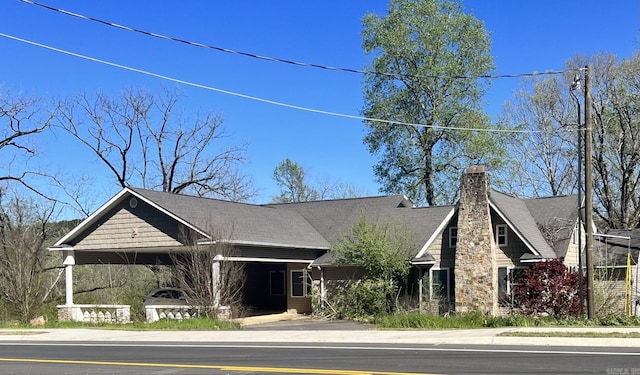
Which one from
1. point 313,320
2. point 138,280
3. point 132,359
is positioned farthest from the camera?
point 138,280

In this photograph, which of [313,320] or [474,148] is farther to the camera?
[474,148]

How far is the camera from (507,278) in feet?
96.5

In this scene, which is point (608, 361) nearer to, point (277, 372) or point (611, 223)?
point (277, 372)

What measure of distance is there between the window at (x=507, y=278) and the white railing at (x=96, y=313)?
15.3 m

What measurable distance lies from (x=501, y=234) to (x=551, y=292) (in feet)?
16.6

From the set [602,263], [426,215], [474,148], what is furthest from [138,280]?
[602,263]

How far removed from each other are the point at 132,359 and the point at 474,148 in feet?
102

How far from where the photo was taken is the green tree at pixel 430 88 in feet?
144

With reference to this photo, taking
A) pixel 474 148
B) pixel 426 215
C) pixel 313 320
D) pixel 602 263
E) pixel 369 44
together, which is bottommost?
pixel 313 320

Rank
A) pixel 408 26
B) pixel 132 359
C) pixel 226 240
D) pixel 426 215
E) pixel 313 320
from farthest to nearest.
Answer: pixel 408 26 < pixel 426 215 < pixel 313 320 < pixel 226 240 < pixel 132 359

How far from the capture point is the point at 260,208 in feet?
113

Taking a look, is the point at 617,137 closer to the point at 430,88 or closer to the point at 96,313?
the point at 430,88

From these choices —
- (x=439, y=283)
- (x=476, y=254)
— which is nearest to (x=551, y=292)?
(x=476, y=254)

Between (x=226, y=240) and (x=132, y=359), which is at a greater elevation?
(x=226, y=240)
